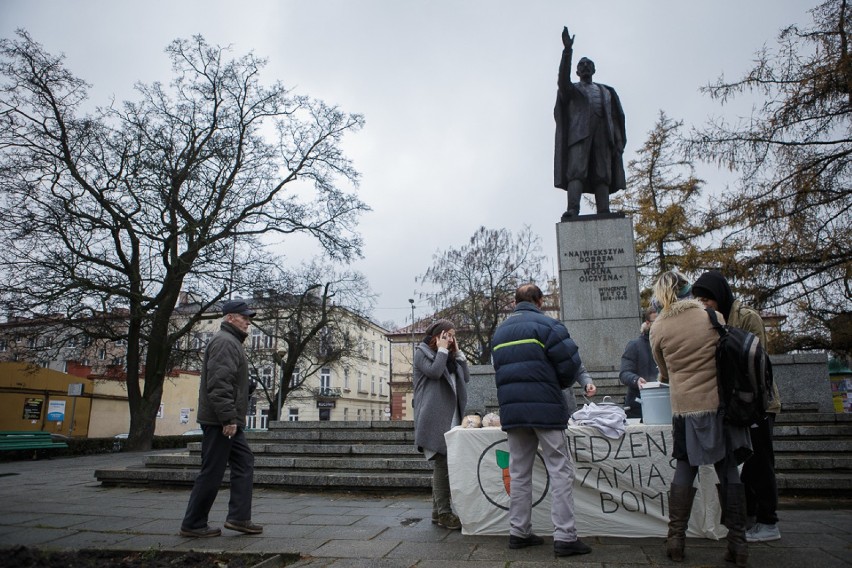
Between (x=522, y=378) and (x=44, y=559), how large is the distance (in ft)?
10.5

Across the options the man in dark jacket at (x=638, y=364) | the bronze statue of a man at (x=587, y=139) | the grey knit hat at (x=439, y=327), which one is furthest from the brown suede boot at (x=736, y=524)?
the bronze statue of a man at (x=587, y=139)

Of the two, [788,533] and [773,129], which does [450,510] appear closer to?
[788,533]

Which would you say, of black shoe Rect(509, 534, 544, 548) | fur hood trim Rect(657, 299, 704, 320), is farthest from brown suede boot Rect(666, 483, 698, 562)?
fur hood trim Rect(657, 299, 704, 320)

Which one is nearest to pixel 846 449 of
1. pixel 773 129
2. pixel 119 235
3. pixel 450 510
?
pixel 450 510

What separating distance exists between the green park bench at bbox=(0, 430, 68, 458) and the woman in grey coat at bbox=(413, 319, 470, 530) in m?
15.0

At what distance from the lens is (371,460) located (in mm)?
7812

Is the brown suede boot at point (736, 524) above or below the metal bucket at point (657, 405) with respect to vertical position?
below

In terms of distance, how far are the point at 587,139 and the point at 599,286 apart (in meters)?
2.71

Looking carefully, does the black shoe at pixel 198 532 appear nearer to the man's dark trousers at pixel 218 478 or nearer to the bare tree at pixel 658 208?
the man's dark trousers at pixel 218 478

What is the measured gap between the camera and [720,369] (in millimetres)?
3746

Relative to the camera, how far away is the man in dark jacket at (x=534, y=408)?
4.05m

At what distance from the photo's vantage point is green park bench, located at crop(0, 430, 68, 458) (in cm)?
1567

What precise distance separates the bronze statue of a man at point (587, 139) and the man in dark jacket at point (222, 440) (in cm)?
747

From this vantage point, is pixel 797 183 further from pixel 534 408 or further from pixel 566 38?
pixel 534 408
